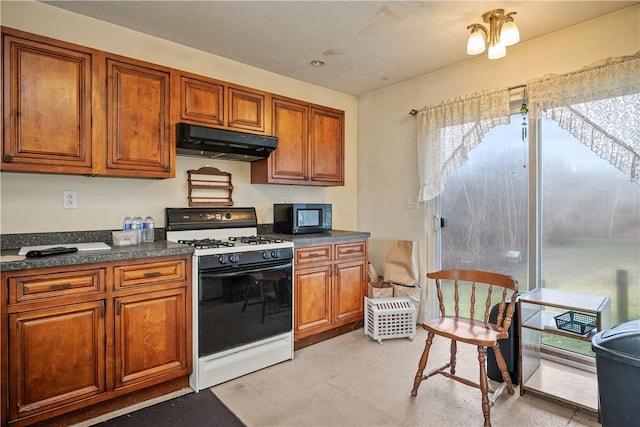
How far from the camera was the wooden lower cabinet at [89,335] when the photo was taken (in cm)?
170

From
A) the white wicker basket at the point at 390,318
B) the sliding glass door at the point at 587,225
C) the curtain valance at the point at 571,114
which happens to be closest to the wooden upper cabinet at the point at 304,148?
the curtain valance at the point at 571,114

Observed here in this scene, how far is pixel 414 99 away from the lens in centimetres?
346

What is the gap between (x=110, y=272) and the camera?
1947 mm

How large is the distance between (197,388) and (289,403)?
62cm

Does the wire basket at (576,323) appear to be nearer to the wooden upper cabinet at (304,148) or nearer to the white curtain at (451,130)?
the white curtain at (451,130)

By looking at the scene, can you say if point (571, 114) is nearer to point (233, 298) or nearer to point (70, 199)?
point (233, 298)

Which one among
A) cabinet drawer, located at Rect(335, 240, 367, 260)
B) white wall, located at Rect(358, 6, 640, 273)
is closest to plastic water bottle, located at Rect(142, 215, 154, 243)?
cabinet drawer, located at Rect(335, 240, 367, 260)

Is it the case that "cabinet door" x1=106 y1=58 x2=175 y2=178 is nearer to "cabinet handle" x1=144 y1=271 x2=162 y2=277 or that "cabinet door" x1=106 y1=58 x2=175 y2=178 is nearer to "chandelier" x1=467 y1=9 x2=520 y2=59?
"cabinet handle" x1=144 y1=271 x2=162 y2=277

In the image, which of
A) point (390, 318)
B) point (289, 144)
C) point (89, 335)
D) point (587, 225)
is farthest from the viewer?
point (289, 144)

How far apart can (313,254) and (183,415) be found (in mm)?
1461

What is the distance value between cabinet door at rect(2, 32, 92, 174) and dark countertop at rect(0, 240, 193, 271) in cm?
54

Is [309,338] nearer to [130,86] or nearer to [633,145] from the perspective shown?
[130,86]

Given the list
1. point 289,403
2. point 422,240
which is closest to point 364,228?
point 422,240

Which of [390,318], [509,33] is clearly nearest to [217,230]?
[390,318]
